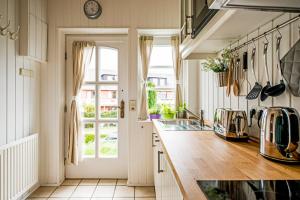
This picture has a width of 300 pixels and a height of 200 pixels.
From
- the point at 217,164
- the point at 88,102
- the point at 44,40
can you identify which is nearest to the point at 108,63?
the point at 88,102

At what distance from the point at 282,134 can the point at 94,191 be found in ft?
8.15

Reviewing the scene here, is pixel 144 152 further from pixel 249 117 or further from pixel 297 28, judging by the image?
pixel 297 28

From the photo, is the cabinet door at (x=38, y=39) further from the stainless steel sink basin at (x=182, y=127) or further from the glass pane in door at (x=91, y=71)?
the stainless steel sink basin at (x=182, y=127)

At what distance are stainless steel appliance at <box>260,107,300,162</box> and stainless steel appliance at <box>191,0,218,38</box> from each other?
0.63 metres

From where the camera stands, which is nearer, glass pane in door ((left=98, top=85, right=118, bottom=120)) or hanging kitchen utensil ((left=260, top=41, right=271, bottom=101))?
hanging kitchen utensil ((left=260, top=41, right=271, bottom=101))

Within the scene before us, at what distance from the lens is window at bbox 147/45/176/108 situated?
343cm

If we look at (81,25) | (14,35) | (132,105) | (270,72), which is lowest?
(132,105)

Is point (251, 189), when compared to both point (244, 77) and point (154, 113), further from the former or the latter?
point (154, 113)

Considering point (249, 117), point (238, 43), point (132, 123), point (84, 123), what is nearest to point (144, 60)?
point (132, 123)

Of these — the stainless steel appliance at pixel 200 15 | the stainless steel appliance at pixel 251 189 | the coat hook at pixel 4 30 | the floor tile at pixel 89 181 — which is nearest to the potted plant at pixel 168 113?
the floor tile at pixel 89 181

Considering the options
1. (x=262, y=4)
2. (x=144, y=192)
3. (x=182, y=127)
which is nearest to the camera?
→ (x=262, y=4)

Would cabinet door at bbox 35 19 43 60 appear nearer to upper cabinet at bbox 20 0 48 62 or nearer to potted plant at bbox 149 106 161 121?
upper cabinet at bbox 20 0 48 62

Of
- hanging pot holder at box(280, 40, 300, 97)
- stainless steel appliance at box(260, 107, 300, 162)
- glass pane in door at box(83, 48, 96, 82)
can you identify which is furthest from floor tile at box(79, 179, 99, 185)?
hanging pot holder at box(280, 40, 300, 97)

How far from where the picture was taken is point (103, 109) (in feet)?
11.2
